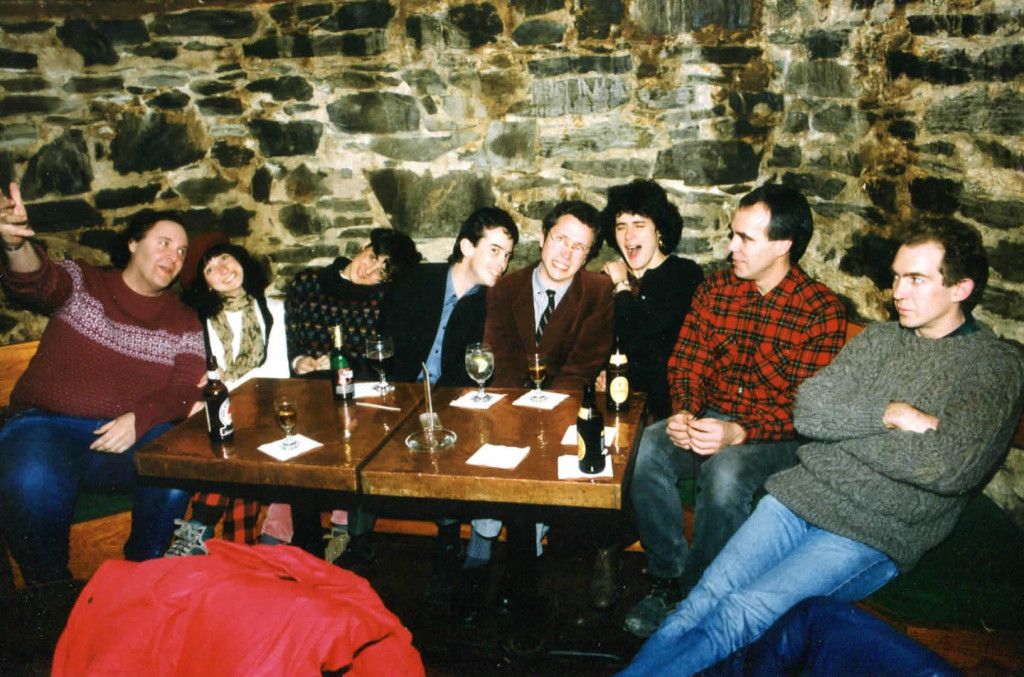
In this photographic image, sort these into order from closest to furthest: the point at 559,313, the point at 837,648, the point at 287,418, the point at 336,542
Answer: the point at 837,648 < the point at 287,418 < the point at 336,542 < the point at 559,313

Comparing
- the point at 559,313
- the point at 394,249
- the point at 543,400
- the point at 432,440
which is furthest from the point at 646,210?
the point at 432,440

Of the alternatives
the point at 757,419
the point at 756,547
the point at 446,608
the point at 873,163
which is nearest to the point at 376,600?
the point at 756,547

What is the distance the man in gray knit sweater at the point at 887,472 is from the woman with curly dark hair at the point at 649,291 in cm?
92

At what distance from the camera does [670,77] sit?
3381mm

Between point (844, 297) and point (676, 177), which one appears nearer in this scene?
point (844, 297)

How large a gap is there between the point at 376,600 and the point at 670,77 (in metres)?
3.09

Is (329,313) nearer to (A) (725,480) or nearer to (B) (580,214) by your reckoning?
(B) (580,214)

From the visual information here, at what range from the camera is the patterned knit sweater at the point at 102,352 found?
8.58 ft

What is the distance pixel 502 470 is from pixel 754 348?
135 cm

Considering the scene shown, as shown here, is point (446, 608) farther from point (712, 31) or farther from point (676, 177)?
point (712, 31)

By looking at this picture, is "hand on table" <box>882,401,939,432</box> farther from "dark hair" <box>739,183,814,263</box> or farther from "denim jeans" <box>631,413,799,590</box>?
"dark hair" <box>739,183,814,263</box>

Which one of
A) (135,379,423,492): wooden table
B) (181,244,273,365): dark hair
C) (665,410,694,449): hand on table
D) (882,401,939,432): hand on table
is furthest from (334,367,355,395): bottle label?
(882,401,939,432): hand on table

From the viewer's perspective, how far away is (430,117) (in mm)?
3623

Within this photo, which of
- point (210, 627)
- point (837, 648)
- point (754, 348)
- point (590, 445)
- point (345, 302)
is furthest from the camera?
point (345, 302)
